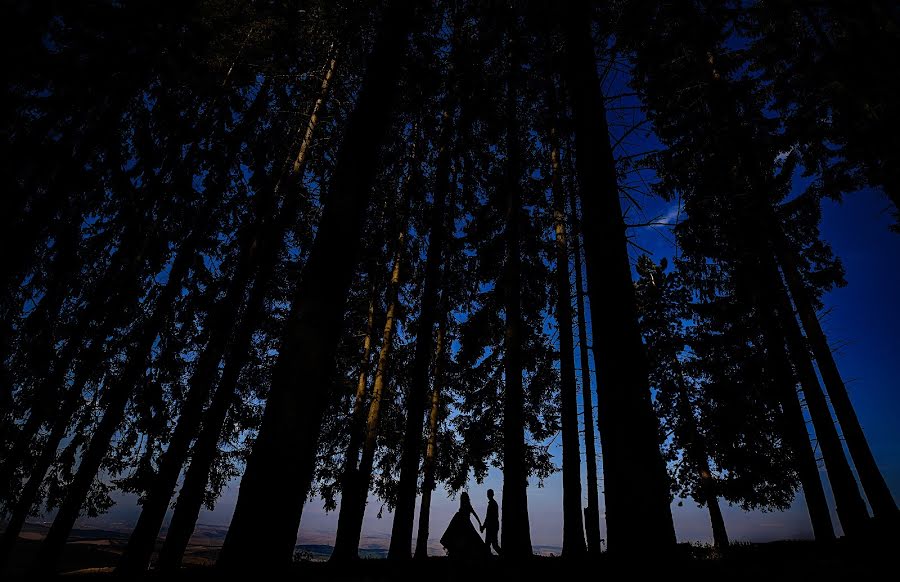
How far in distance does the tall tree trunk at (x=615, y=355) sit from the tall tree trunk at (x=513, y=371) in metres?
5.08

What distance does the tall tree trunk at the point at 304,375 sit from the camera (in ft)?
8.21

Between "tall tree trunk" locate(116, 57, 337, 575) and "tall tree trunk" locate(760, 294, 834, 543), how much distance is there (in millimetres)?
13581

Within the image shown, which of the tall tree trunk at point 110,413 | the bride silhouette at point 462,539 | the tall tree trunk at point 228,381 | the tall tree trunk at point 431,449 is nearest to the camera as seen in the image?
the bride silhouette at point 462,539

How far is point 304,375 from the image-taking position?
2.80m

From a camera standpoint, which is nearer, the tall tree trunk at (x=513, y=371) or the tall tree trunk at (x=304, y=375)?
the tall tree trunk at (x=304, y=375)

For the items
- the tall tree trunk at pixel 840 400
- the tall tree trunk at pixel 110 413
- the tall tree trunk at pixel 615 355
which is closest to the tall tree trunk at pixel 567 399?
the tall tree trunk at pixel 615 355

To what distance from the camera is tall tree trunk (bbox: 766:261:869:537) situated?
8.35m

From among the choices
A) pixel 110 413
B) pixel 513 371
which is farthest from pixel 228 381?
pixel 513 371

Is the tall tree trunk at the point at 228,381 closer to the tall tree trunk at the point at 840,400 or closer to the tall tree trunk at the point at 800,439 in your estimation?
the tall tree trunk at the point at 840,400

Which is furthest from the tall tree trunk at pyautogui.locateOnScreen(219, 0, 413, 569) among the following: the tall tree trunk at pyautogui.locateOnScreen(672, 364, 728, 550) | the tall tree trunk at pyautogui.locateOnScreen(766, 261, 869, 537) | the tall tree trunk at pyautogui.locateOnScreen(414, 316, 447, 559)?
the tall tree trunk at pyautogui.locateOnScreen(672, 364, 728, 550)

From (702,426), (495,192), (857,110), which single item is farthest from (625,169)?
(702,426)

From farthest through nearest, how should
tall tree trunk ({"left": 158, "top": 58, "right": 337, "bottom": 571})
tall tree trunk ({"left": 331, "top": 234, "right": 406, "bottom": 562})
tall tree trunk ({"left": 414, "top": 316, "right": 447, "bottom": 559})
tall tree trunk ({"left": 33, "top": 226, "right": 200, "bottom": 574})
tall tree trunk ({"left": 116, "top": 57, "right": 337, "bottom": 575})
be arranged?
1. tall tree trunk ({"left": 414, "top": 316, "right": 447, "bottom": 559})
2. tall tree trunk ({"left": 331, "top": 234, "right": 406, "bottom": 562})
3. tall tree trunk ({"left": 33, "top": 226, "right": 200, "bottom": 574})
4. tall tree trunk ({"left": 158, "top": 58, "right": 337, "bottom": 571})
5. tall tree trunk ({"left": 116, "top": 57, "right": 337, "bottom": 575})

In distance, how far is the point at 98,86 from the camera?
15.7ft

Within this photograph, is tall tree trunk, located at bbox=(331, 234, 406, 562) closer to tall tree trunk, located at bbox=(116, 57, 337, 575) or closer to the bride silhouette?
the bride silhouette
